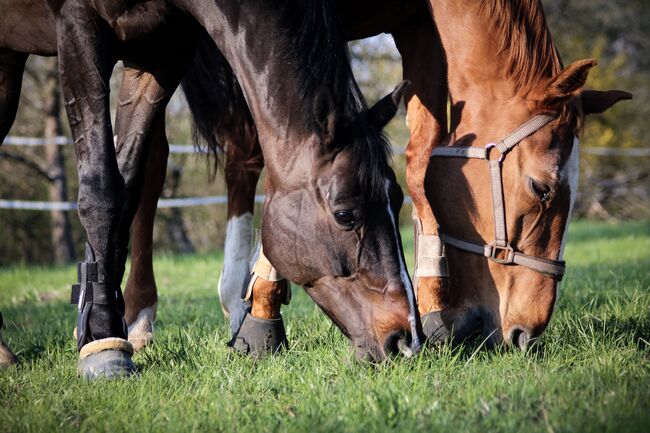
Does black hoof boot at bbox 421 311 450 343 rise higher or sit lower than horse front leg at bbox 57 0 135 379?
lower

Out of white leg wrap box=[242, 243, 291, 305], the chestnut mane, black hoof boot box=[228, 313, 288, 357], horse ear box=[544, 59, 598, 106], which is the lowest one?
black hoof boot box=[228, 313, 288, 357]

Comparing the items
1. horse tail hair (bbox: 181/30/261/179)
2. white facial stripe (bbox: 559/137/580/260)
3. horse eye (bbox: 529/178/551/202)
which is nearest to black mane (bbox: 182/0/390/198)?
horse eye (bbox: 529/178/551/202)

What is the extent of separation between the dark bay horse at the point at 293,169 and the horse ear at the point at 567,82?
0.63 meters

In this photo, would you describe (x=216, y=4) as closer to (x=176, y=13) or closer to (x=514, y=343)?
(x=176, y=13)

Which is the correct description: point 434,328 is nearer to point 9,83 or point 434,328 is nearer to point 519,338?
point 519,338

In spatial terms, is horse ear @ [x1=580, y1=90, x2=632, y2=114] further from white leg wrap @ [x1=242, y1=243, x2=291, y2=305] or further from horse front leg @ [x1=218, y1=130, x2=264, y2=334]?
horse front leg @ [x1=218, y1=130, x2=264, y2=334]

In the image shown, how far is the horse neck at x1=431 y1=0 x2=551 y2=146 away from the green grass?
850mm

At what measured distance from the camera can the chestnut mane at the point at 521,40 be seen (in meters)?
2.84

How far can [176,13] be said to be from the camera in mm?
2797

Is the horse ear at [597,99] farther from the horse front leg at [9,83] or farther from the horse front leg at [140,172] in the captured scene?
the horse front leg at [9,83]

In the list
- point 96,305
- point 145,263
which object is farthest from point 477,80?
point 145,263

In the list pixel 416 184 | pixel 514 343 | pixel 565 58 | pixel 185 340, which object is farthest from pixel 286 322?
pixel 565 58

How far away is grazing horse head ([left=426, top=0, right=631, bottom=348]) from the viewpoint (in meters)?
2.73

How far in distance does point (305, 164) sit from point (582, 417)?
1.15 meters
